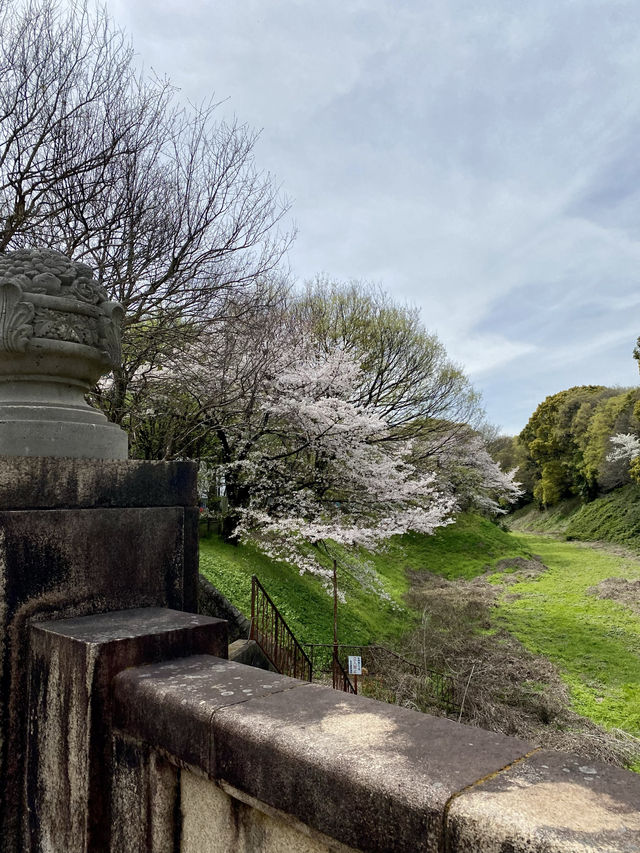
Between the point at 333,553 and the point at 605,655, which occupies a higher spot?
the point at 333,553

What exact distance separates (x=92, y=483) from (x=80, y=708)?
82cm

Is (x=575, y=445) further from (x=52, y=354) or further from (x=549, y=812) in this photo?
(x=549, y=812)

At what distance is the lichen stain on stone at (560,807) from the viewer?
0.85 metres

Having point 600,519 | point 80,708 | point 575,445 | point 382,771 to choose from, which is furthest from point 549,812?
point 575,445

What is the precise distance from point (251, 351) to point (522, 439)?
114 feet

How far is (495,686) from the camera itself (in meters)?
8.90

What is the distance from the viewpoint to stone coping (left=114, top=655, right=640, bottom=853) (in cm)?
88

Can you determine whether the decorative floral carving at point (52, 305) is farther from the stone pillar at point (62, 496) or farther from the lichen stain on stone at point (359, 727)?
the lichen stain on stone at point (359, 727)

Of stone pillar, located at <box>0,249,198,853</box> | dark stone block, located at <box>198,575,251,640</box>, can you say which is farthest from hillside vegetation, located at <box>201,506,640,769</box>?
stone pillar, located at <box>0,249,198,853</box>

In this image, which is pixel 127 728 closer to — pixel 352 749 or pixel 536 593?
pixel 352 749

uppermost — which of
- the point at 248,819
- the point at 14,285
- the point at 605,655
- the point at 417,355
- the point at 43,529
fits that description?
the point at 417,355

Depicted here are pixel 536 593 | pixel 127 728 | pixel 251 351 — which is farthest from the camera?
pixel 536 593

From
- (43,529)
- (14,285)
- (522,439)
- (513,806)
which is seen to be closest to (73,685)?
(43,529)

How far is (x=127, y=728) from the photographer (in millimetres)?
1608
